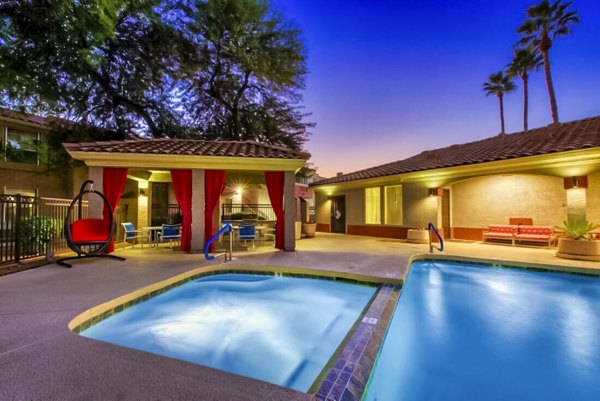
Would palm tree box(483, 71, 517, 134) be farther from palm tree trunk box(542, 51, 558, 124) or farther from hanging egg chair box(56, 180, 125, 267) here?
hanging egg chair box(56, 180, 125, 267)

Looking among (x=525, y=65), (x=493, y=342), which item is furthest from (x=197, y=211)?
(x=525, y=65)

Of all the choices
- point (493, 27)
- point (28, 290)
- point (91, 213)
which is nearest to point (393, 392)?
point (28, 290)

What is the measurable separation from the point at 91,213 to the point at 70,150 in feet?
6.50

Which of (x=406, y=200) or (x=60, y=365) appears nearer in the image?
(x=60, y=365)

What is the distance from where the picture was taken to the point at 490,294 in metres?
5.33

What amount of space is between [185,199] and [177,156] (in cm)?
140

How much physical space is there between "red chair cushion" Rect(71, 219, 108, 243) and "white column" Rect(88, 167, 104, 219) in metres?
1.09

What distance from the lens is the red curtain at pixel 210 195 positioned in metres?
8.43

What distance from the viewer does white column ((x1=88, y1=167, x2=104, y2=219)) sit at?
7746mm

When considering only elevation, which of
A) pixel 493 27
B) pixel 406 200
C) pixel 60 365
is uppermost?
pixel 493 27

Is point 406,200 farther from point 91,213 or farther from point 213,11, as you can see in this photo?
point 213,11

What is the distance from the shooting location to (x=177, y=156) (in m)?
8.01

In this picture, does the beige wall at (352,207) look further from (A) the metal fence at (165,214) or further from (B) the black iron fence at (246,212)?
(A) the metal fence at (165,214)


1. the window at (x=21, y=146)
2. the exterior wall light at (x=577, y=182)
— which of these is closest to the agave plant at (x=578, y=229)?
the exterior wall light at (x=577, y=182)
